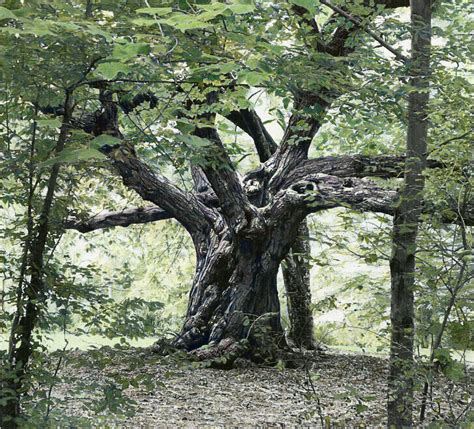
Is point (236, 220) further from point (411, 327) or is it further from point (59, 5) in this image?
point (59, 5)

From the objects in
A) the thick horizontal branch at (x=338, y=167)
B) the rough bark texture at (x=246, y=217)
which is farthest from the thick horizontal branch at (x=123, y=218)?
the thick horizontal branch at (x=338, y=167)

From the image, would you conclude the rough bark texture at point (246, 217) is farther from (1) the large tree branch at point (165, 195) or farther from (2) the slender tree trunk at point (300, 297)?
(2) the slender tree trunk at point (300, 297)

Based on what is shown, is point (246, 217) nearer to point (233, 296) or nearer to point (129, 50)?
point (233, 296)

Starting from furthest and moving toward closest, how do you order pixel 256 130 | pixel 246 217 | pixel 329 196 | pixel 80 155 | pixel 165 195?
pixel 256 130 → pixel 165 195 → pixel 246 217 → pixel 329 196 → pixel 80 155

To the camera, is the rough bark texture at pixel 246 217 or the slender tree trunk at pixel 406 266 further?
the rough bark texture at pixel 246 217

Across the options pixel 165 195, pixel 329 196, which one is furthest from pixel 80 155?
pixel 165 195

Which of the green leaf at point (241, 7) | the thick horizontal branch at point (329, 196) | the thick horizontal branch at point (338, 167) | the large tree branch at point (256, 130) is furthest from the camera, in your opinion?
the large tree branch at point (256, 130)

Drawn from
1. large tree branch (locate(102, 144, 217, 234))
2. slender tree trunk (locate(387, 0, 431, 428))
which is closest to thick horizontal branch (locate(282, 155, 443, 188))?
large tree branch (locate(102, 144, 217, 234))

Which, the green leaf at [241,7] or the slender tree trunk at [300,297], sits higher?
the green leaf at [241,7]

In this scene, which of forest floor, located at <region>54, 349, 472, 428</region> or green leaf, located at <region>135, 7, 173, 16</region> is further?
forest floor, located at <region>54, 349, 472, 428</region>

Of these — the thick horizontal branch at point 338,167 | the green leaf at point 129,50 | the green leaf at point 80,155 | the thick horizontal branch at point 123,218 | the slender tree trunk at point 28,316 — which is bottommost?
the slender tree trunk at point 28,316

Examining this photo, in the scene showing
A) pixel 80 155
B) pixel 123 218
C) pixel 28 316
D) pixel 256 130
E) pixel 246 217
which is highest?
pixel 256 130

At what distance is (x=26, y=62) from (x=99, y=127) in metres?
3.84

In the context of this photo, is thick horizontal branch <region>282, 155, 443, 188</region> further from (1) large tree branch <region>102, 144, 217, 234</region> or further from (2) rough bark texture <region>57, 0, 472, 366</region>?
(1) large tree branch <region>102, 144, 217, 234</region>
